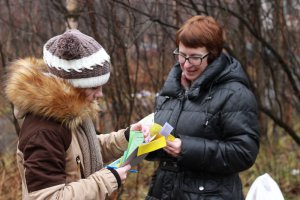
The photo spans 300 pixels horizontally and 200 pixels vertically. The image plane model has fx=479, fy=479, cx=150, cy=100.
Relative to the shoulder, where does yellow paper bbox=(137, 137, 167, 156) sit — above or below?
below

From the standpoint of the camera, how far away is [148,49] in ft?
21.7

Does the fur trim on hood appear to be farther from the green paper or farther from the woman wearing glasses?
the woman wearing glasses

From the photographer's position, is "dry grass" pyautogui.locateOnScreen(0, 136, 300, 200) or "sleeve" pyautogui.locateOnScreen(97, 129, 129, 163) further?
"dry grass" pyautogui.locateOnScreen(0, 136, 300, 200)

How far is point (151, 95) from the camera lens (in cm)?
666

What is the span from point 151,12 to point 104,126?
5.05 ft

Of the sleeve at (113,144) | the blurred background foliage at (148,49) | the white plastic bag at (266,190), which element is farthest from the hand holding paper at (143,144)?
the blurred background foliage at (148,49)

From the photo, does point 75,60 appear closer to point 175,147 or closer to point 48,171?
point 48,171

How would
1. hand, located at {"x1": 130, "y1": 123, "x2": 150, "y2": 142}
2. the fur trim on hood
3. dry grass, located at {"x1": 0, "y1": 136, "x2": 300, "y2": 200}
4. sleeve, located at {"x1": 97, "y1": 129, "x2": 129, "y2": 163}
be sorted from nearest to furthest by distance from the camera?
the fur trim on hood < hand, located at {"x1": 130, "y1": 123, "x2": 150, "y2": 142} < sleeve, located at {"x1": 97, "y1": 129, "x2": 129, "y2": 163} < dry grass, located at {"x1": 0, "y1": 136, "x2": 300, "y2": 200}

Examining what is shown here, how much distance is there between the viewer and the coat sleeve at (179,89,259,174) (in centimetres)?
283

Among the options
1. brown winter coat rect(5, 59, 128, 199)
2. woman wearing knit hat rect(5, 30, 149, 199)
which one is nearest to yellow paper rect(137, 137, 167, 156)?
woman wearing knit hat rect(5, 30, 149, 199)

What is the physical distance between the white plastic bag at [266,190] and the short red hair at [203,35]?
2.72 feet

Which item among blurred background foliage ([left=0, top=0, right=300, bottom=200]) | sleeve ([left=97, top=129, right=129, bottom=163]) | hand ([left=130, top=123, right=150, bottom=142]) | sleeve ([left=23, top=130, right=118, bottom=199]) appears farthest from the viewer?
blurred background foliage ([left=0, top=0, right=300, bottom=200])

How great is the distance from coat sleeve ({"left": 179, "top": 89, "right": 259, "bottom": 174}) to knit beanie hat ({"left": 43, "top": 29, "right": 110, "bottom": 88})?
0.72 metres

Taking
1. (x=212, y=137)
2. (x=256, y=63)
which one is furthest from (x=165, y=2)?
(x=212, y=137)
